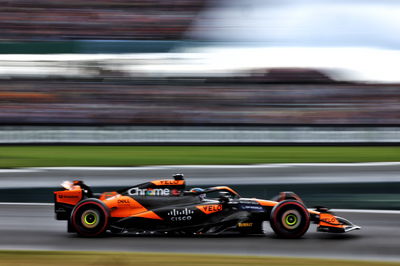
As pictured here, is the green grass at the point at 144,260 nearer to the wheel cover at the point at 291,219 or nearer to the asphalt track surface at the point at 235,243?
the asphalt track surface at the point at 235,243

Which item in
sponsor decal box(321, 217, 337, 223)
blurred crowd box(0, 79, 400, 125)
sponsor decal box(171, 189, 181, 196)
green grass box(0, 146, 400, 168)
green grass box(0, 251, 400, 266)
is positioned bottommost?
green grass box(0, 251, 400, 266)

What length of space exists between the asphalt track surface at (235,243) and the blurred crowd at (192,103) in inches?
659

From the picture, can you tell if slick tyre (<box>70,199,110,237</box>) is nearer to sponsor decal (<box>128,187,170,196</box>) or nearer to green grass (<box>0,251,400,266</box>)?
sponsor decal (<box>128,187,170,196</box>)

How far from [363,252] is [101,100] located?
20.5 metres

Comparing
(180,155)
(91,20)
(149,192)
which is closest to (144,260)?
(149,192)

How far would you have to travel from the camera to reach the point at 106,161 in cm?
1567

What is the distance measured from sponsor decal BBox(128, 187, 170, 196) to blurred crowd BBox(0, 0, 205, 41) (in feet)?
73.9

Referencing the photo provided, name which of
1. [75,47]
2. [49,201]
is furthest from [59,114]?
[49,201]

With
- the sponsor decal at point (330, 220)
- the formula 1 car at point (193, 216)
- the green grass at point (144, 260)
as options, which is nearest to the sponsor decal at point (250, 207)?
the formula 1 car at point (193, 216)

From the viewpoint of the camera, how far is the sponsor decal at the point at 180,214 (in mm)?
7223

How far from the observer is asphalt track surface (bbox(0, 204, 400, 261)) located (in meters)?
6.40

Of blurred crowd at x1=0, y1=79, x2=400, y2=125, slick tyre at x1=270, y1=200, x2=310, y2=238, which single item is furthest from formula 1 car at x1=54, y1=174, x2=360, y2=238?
blurred crowd at x1=0, y1=79, x2=400, y2=125

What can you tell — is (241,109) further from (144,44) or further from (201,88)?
(144,44)

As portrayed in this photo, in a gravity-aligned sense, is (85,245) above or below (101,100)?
below
